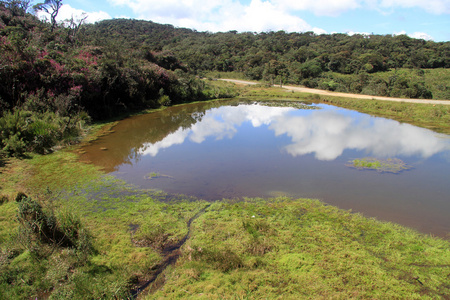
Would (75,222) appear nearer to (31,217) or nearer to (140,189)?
(31,217)

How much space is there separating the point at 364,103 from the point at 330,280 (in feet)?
69.8

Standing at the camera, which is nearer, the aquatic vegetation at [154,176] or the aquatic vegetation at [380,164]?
the aquatic vegetation at [154,176]

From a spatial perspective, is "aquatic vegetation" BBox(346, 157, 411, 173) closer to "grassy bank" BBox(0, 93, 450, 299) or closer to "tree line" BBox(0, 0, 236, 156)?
"grassy bank" BBox(0, 93, 450, 299)

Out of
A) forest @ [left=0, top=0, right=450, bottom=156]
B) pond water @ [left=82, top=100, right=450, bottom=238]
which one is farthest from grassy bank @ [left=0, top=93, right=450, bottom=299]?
forest @ [left=0, top=0, right=450, bottom=156]

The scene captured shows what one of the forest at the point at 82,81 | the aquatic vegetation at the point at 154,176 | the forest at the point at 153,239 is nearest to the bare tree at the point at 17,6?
the forest at the point at 82,81

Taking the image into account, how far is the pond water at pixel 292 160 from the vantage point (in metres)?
6.73

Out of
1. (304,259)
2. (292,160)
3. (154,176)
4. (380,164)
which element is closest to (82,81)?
(154,176)

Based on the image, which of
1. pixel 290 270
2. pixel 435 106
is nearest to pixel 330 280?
pixel 290 270

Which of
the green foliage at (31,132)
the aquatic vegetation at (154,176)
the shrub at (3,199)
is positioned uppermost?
the green foliage at (31,132)

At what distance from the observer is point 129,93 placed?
697 inches

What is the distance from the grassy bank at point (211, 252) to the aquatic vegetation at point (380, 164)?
144 inches

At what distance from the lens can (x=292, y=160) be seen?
9.53m

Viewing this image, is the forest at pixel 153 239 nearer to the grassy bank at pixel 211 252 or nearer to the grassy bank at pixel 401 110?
the grassy bank at pixel 211 252

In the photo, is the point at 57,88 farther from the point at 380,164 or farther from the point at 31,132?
the point at 380,164
